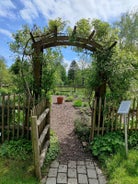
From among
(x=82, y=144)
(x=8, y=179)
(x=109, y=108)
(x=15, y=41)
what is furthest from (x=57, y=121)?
(x=8, y=179)

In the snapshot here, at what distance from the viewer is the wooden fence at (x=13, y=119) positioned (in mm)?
4266

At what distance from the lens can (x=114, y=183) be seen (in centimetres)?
289

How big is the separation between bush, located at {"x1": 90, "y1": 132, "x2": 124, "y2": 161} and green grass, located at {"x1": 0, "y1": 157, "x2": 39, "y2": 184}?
4.96ft

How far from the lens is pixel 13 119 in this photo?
14.5 feet

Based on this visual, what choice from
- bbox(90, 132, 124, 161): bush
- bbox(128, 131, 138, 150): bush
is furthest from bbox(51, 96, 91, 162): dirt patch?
bbox(128, 131, 138, 150): bush

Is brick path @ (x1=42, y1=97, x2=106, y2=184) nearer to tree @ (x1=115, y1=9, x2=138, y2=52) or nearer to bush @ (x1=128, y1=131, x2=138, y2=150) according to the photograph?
bush @ (x1=128, y1=131, x2=138, y2=150)

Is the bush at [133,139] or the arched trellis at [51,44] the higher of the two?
the arched trellis at [51,44]

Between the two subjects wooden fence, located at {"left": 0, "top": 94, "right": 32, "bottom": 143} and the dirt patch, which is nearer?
the dirt patch

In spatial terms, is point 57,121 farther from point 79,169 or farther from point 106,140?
point 79,169

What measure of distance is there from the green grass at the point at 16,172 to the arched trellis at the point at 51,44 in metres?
1.80

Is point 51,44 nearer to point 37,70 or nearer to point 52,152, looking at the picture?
point 37,70

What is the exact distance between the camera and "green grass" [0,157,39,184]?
2891mm

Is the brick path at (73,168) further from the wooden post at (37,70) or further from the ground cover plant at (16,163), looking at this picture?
the wooden post at (37,70)

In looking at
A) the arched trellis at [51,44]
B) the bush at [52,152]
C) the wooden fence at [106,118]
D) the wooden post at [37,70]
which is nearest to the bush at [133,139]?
the wooden fence at [106,118]
